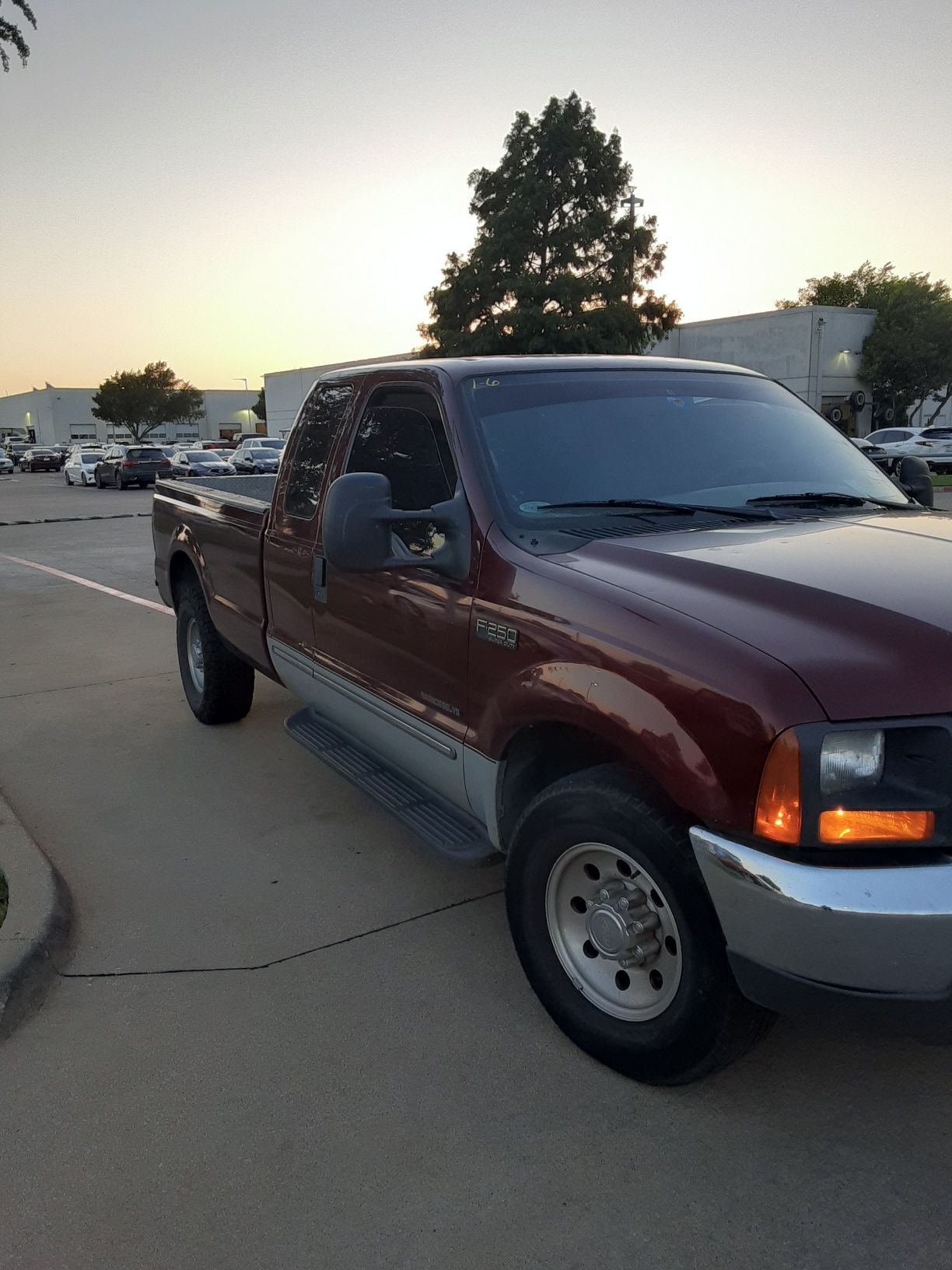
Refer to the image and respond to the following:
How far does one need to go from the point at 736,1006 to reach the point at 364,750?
2010 mm

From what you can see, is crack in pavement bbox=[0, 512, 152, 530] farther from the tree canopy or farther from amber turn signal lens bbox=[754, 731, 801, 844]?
the tree canopy

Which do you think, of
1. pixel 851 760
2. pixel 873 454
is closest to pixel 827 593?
pixel 851 760

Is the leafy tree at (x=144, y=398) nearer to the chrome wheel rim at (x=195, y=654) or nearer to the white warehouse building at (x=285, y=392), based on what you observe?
the white warehouse building at (x=285, y=392)

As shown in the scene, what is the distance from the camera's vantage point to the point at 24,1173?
246 centimetres

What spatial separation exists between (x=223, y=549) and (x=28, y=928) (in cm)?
240

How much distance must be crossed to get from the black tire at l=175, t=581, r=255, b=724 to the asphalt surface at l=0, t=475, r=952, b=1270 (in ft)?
5.63

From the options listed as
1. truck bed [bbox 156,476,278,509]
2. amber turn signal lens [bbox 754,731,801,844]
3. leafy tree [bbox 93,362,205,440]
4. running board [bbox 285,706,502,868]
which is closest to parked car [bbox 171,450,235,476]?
truck bed [bbox 156,476,278,509]

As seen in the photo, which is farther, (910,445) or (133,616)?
(910,445)

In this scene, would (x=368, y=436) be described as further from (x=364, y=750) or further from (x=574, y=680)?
(x=574, y=680)

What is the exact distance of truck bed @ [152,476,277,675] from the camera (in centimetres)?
494

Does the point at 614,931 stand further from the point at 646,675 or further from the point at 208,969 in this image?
the point at 208,969

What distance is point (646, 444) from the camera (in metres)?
3.49

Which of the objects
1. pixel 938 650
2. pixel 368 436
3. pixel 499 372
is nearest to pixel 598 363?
pixel 499 372

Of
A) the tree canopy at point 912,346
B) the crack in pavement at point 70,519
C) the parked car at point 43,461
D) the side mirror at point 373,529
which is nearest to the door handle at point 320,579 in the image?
the side mirror at point 373,529
